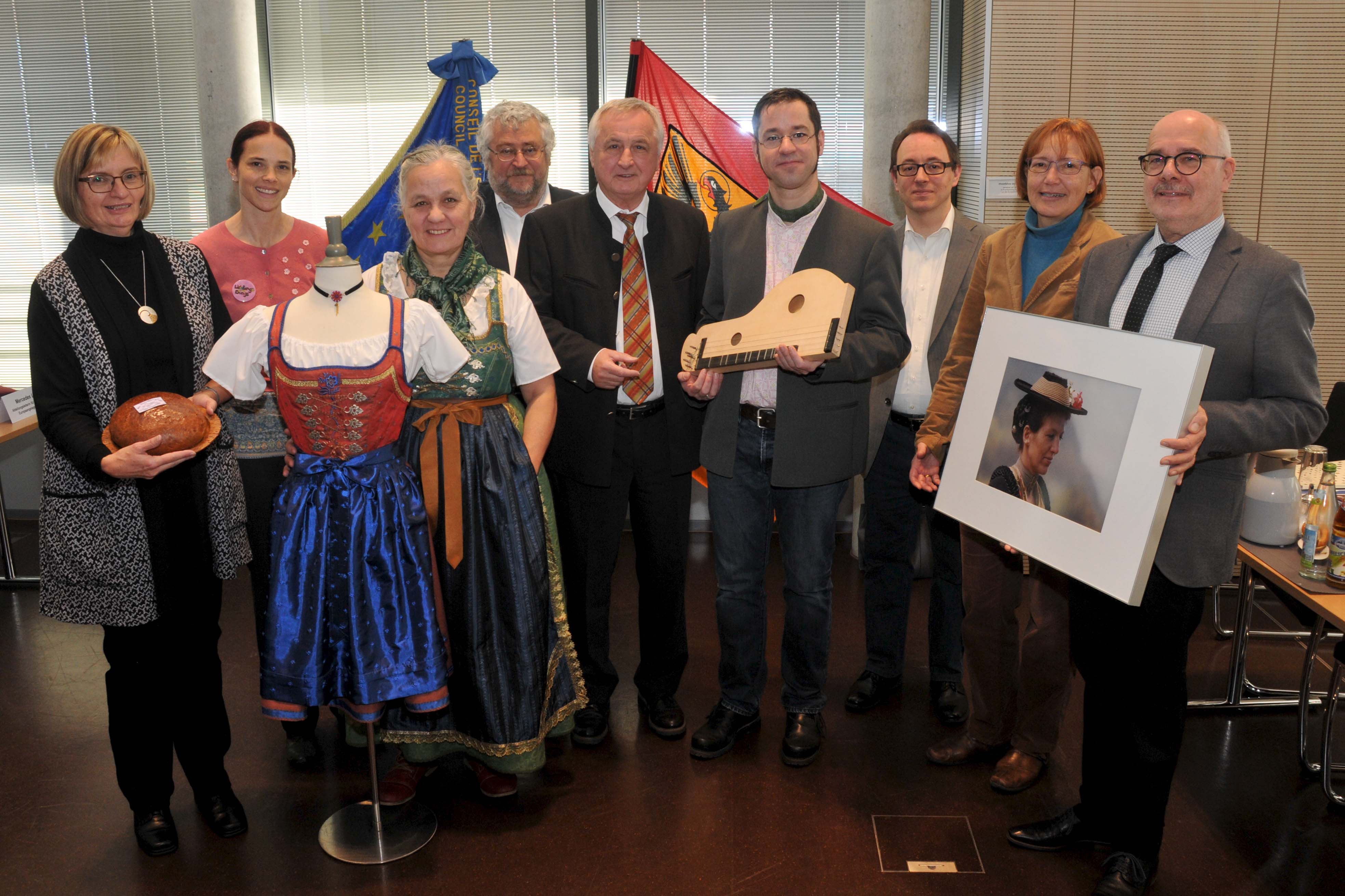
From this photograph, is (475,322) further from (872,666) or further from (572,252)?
(872,666)

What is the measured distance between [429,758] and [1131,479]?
73.6 inches

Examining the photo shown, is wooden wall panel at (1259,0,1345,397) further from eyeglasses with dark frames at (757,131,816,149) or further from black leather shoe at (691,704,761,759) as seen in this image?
black leather shoe at (691,704,761,759)

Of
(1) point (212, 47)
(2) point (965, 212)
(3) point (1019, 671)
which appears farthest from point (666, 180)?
(3) point (1019, 671)

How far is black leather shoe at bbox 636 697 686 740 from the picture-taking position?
2.97m

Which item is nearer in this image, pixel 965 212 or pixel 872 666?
pixel 872 666

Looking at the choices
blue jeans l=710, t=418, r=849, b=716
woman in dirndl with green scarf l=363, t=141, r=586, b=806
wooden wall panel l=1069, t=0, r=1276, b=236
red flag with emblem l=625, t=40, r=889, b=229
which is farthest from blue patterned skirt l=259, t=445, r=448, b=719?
wooden wall panel l=1069, t=0, r=1276, b=236

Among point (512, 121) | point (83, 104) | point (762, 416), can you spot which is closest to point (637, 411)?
point (762, 416)

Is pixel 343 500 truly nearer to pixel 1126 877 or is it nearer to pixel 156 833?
pixel 156 833

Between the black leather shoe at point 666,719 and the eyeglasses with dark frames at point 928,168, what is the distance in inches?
69.9

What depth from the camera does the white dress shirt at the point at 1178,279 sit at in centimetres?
195

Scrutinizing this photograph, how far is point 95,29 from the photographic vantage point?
17.0 feet

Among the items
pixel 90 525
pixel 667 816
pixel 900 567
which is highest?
pixel 90 525

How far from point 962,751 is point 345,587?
5.86 ft

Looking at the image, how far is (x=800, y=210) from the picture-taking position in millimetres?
2594
